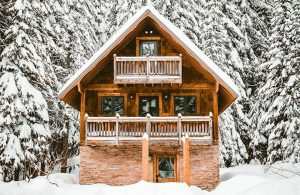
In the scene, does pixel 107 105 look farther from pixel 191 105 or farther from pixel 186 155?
pixel 186 155

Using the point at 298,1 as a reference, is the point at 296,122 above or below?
below

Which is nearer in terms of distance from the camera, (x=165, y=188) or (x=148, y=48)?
(x=165, y=188)

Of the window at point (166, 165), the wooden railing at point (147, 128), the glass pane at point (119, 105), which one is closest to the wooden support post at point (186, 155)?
the wooden railing at point (147, 128)

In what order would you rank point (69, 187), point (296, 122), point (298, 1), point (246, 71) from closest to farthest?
point (69, 187)
point (296, 122)
point (298, 1)
point (246, 71)

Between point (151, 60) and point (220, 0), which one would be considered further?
point (220, 0)

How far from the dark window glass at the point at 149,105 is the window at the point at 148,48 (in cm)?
257

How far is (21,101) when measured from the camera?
24156 millimetres

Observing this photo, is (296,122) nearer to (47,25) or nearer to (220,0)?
(220,0)

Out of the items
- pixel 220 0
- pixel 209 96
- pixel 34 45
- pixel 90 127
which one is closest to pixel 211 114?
pixel 209 96

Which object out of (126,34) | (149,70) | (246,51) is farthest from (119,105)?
(246,51)

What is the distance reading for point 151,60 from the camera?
2273 cm

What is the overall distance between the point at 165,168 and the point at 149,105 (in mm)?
3693

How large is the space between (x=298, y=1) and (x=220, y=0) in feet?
23.5

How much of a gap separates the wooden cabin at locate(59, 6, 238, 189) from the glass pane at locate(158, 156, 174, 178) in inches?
2.2
